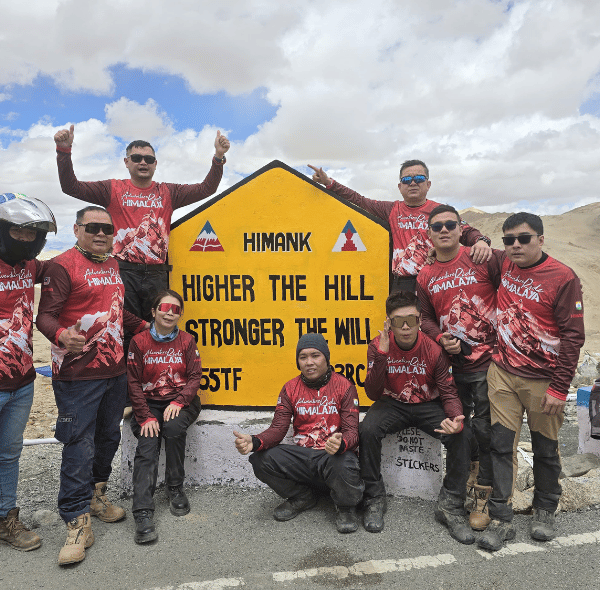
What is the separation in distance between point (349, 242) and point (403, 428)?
67.7 inches

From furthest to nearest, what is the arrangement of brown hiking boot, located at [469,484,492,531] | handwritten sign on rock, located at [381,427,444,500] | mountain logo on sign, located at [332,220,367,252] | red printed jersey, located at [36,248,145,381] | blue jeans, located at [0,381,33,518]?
mountain logo on sign, located at [332,220,367,252], handwritten sign on rock, located at [381,427,444,500], brown hiking boot, located at [469,484,492,531], red printed jersey, located at [36,248,145,381], blue jeans, located at [0,381,33,518]

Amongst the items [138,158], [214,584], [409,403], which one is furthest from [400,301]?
[138,158]

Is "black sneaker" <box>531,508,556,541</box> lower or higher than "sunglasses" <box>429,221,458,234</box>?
lower

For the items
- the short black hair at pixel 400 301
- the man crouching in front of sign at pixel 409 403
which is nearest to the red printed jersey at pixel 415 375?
the man crouching in front of sign at pixel 409 403

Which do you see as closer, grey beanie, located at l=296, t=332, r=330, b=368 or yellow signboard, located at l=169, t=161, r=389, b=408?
grey beanie, located at l=296, t=332, r=330, b=368

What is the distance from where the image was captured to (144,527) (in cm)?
360

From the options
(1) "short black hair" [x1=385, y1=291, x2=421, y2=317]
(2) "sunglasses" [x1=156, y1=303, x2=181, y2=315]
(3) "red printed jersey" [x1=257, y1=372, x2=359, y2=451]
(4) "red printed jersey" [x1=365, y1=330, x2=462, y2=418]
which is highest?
(1) "short black hair" [x1=385, y1=291, x2=421, y2=317]

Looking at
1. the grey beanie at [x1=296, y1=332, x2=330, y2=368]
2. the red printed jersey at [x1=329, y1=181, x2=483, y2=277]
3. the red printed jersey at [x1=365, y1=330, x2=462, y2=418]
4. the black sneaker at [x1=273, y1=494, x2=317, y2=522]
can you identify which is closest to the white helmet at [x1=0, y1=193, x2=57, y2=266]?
the grey beanie at [x1=296, y1=332, x2=330, y2=368]

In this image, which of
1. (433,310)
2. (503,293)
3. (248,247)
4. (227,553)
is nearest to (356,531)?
(227,553)

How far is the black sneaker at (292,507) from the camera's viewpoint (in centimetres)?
385

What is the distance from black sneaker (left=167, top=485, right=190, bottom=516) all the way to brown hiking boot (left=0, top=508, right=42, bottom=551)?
37.0 inches

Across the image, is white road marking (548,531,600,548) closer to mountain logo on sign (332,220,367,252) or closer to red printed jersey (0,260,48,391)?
mountain logo on sign (332,220,367,252)

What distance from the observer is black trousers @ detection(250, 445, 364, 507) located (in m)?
3.67

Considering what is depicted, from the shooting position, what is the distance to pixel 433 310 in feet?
13.3
